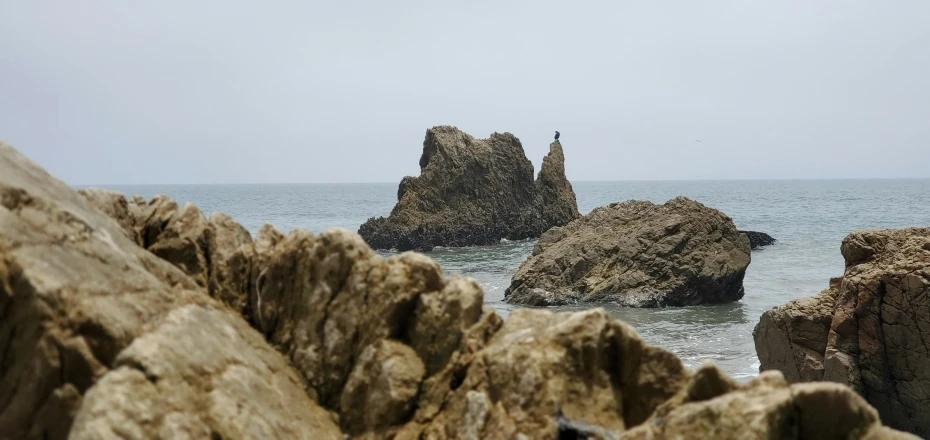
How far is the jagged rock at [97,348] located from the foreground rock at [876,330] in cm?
1275

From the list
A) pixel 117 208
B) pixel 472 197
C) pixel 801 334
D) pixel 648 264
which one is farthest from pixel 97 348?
pixel 472 197

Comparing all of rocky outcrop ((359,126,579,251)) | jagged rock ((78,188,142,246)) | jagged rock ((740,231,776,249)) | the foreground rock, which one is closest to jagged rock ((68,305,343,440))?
jagged rock ((78,188,142,246))

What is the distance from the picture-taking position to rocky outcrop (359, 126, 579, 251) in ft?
224

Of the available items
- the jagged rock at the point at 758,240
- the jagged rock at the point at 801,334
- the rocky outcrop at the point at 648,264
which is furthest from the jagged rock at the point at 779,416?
the jagged rock at the point at 758,240

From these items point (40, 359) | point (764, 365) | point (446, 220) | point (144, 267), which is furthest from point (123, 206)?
point (446, 220)

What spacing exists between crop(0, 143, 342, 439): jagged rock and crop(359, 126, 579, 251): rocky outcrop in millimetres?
58082

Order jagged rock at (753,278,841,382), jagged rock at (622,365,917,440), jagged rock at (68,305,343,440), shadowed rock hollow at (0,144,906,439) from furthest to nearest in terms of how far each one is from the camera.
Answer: jagged rock at (753,278,841,382)
shadowed rock hollow at (0,144,906,439)
jagged rock at (622,365,917,440)
jagged rock at (68,305,343,440)

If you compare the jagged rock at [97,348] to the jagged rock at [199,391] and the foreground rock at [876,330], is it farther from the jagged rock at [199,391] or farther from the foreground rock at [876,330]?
the foreground rock at [876,330]

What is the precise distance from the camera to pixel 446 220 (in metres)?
70.1

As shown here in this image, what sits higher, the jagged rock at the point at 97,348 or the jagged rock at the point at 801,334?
the jagged rock at the point at 97,348

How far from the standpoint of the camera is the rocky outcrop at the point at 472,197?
68.4 metres

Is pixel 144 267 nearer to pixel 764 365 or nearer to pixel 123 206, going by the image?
pixel 123 206

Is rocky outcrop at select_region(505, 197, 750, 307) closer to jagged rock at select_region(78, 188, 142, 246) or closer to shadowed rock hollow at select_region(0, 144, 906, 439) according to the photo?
jagged rock at select_region(78, 188, 142, 246)

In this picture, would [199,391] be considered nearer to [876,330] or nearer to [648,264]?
Answer: [876,330]
